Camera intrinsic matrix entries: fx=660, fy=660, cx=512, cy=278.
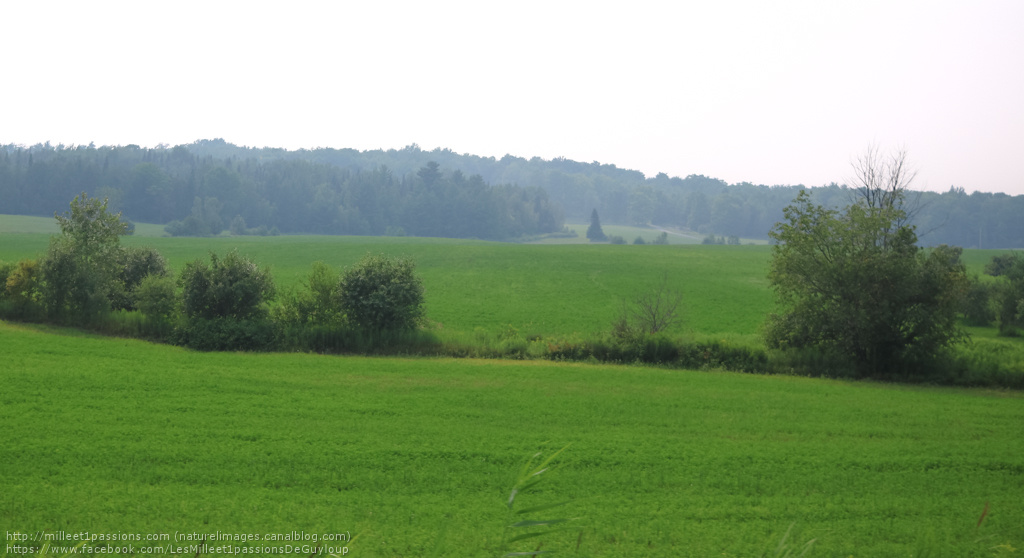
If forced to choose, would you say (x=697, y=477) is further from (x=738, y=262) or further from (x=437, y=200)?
(x=437, y=200)

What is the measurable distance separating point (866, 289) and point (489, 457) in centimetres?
2197

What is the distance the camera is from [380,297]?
32.1m

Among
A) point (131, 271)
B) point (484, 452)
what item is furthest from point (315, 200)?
point (484, 452)

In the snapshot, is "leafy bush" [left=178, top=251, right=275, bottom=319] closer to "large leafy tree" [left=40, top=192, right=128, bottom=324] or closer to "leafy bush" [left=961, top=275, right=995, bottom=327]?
"large leafy tree" [left=40, top=192, right=128, bottom=324]

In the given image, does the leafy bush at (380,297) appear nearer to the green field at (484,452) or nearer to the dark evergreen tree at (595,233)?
Answer: the green field at (484,452)

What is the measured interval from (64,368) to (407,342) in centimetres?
1366

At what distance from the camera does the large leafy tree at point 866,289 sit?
28.9 m

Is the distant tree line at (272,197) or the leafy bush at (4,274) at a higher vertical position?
the distant tree line at (272,197)

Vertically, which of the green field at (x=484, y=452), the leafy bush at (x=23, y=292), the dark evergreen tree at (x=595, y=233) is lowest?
the green field at (x=484, y=452)

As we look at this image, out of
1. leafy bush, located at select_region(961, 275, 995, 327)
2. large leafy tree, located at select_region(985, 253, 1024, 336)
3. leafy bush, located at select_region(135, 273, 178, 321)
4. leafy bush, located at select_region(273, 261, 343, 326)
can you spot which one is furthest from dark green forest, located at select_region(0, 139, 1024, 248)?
leafy bush, located at select_region(273, 261, 343, 326)

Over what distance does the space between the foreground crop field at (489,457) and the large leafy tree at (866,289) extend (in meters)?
3.98

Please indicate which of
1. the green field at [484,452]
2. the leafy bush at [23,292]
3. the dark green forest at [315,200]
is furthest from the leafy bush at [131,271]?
the dark green forest at [315,200]

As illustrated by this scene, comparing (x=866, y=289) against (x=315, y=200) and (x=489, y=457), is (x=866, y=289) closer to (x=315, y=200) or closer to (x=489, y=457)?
(x=489, y=457)

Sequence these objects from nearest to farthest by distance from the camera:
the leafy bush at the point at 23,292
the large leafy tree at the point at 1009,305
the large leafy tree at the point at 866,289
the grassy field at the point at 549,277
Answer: the large leafy tree at the point at 866,289
the leafy bush at the point at 23,292
the large leafy tree at the point at 1009,305
the grassy field at the point at 549,277
